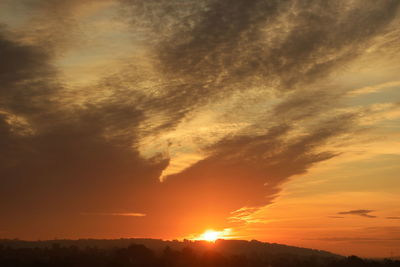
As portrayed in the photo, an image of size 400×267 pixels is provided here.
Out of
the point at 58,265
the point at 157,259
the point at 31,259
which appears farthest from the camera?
the point at 157,259

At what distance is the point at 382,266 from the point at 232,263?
184ft

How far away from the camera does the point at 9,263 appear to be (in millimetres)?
163125

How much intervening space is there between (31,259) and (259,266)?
263 ft

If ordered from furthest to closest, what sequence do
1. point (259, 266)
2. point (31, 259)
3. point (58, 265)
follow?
point (259, 266) < point (31, 259) < point (58, 265)

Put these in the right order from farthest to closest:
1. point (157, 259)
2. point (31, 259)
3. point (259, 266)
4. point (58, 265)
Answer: point (259, 266) < point (157, 259) < point (31, 259) < point (58, 265)

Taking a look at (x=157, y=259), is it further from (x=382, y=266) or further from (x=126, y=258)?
(x=382, y=266)

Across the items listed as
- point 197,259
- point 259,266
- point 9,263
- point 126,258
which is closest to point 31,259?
point 9,263

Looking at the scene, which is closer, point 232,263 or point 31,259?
point 31,259

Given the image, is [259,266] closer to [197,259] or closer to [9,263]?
[197,259]

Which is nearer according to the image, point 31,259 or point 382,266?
point 31,259

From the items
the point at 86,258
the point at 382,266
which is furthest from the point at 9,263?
the point at 382,266

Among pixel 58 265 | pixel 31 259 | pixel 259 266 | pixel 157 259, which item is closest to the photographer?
pixel 58 265

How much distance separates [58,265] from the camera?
159500mm

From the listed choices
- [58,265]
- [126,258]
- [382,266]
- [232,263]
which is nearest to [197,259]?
[232,263]
